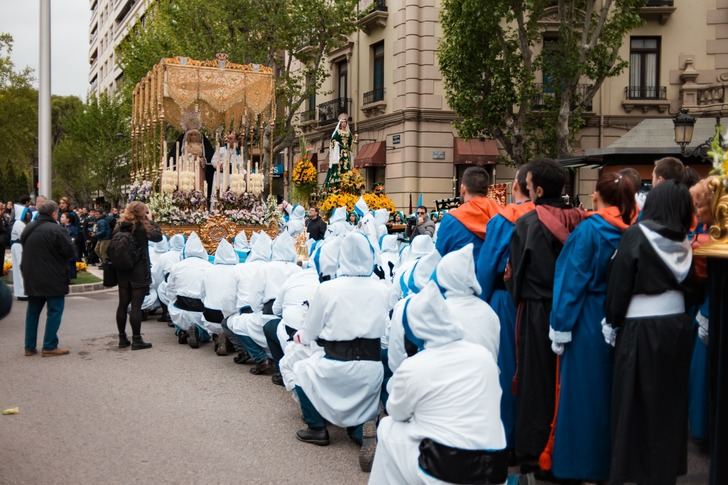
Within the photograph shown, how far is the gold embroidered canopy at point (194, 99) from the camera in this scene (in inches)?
611

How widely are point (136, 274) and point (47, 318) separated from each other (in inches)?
49.2

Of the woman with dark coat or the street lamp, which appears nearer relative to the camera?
the woman with dark coat

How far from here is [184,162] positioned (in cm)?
1570

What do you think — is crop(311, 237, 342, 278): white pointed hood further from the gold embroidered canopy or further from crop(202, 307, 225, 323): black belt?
the gold embroidered canopy

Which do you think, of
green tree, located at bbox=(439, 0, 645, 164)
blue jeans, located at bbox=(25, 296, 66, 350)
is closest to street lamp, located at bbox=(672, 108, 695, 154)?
green tree, located at bbox=(439, 0, 645, 164)

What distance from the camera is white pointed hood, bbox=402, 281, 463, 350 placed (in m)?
3.76

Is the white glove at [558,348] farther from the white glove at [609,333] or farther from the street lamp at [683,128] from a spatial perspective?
the street lamp at [683,128]

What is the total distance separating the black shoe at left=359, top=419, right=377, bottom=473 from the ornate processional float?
908 centimetres

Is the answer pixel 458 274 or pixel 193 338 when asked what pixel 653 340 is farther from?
pixel 193 338

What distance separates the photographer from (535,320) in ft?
17.7

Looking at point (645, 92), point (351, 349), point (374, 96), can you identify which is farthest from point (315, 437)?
point (374, 96)

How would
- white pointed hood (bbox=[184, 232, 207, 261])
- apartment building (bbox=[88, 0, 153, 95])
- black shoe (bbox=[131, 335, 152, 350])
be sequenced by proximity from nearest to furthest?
black shoe (bbox=[131, 335, 152, 350]), white pointed hood (bbox=[184, 232, 207, 261]), apartment building (bbox=[88, 0, 153, 95])

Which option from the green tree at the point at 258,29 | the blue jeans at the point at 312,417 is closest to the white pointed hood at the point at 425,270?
the blue jeans at the point at 312,417

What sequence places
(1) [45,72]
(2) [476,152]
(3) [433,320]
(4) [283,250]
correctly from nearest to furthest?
(3) [433,320], (4) [283,250], (1) [45,72], (2) [476,152]
